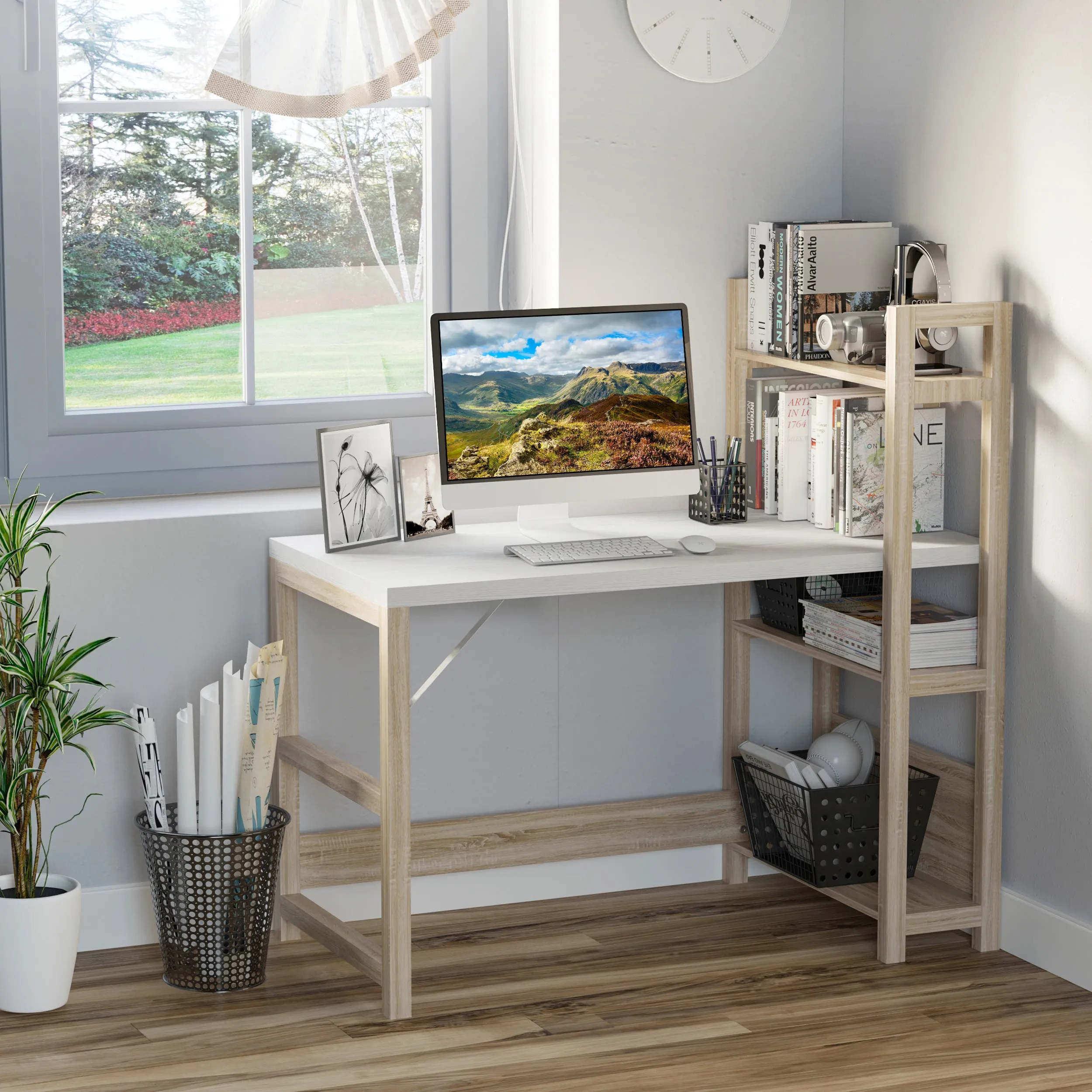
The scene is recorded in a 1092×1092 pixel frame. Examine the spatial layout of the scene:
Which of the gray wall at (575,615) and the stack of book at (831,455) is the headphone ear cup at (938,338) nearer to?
the stack of book at (831,455)

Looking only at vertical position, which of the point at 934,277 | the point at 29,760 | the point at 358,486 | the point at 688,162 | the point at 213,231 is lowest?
the point at 29,760

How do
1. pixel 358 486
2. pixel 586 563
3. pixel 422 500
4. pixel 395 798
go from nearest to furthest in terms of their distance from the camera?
pixel 395 798, pixel 586 563, pixel 358 486, pixel 422 500

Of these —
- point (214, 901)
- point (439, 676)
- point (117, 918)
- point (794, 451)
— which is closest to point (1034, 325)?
point (794, 451)

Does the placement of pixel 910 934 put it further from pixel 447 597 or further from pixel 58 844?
pixel 58 844

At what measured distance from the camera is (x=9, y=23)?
3.06 metres

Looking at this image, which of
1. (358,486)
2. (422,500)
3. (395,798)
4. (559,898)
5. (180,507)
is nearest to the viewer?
(395,798)

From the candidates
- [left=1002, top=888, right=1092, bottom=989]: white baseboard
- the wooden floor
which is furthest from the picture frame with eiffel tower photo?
[left=1002, top=888, right=1092, bottom=989]: white baseboard

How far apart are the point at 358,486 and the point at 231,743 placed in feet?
1.66

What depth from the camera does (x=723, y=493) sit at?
10.8 feet

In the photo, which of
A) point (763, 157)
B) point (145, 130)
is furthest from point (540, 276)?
point (145, 130)

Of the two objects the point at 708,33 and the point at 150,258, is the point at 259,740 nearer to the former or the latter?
the point at 150,258

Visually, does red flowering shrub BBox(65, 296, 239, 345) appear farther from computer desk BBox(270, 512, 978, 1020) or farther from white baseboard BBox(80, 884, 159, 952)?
white baseboard BBox(80, 884, 159, 952)

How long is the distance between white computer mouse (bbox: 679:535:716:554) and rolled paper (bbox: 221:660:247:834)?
0.81 m

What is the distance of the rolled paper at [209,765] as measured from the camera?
2.91 meters
